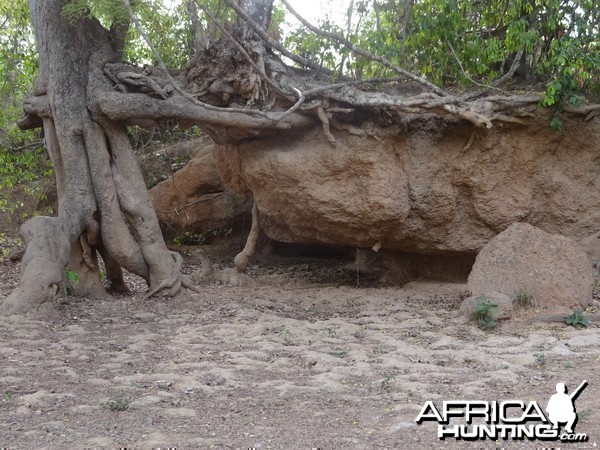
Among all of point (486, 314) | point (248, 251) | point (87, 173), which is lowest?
point (486, 314)

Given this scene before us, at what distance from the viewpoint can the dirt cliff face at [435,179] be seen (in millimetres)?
8477

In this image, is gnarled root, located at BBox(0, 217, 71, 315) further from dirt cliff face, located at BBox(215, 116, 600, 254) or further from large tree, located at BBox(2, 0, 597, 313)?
dirt cliff face, located at BBox(215, 116, 600, 254)

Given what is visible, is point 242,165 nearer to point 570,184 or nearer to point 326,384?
point 570,184

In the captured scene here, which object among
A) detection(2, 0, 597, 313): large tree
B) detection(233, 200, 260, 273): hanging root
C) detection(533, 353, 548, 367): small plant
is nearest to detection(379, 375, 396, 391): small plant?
detection(533, 353, 548, 367): small plant

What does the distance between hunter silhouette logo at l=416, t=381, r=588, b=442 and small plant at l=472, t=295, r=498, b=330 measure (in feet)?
7.16

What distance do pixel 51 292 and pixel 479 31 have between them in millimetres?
5483

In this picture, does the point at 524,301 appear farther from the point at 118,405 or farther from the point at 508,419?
the point at 118,405

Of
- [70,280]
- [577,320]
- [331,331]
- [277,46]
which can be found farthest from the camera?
[70,280]

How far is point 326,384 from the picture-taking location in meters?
5.03

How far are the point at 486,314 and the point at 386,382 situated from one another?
1.95 metres

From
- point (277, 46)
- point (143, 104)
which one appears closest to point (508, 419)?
point (277, 46)

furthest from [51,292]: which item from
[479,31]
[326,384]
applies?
[479,31]

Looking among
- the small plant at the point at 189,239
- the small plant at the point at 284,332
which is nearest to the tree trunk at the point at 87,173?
the small plant at the point at 284,332

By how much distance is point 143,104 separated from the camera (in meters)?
7.89
